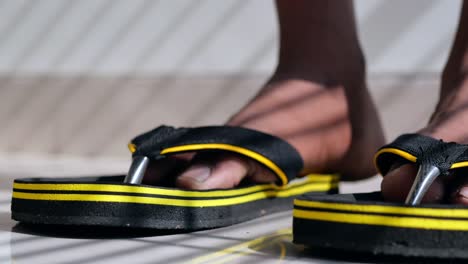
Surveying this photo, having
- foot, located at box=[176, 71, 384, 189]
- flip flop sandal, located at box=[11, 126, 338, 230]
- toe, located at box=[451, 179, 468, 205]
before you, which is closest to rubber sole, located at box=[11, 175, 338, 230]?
flip flop sandal, located at box=[11, 126, 338, 230]

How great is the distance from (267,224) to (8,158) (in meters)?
1.22

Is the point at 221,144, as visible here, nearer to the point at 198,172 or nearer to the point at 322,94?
the point at 198,172

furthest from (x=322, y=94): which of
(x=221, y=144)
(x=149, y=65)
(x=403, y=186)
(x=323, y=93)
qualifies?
(x=149, y=65)

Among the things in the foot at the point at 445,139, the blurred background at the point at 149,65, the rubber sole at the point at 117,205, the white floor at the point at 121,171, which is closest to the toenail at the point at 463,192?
the foot at the point at 445,139

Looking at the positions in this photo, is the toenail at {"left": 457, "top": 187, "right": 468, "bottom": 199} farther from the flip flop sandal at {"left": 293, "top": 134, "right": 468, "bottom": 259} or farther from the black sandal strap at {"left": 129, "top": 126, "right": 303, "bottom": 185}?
the black sandal strap at {"left": 129, "top": 126, "right": 303, "bottom": 185}

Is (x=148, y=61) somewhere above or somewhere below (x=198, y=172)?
above

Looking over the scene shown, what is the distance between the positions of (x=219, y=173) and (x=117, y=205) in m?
0.15

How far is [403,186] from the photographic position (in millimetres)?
643

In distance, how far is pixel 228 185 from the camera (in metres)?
0.79

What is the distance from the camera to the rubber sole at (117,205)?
0.67 m

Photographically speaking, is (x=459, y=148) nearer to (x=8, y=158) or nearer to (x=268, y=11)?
(x=268, y=11)

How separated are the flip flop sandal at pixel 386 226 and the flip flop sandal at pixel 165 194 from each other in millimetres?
141

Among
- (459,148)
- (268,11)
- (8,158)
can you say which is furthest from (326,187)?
(8,158)

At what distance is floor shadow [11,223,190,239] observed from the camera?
0.71 metres
